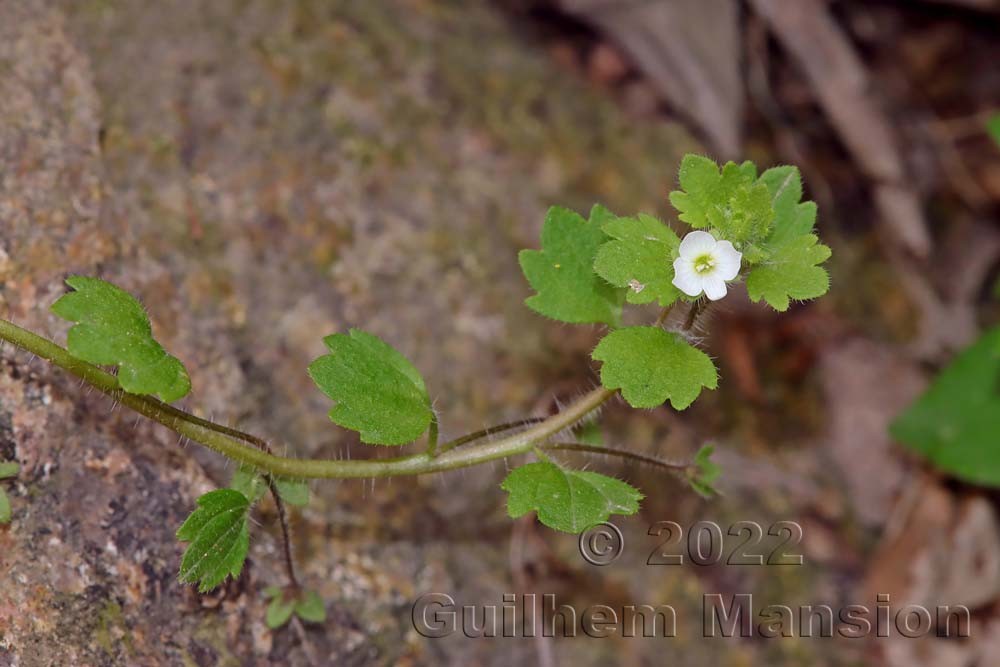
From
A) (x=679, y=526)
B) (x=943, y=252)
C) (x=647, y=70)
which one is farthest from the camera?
(x=943, y=252)

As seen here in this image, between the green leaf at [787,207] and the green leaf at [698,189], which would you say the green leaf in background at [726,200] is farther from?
the green leaf at [787,207]

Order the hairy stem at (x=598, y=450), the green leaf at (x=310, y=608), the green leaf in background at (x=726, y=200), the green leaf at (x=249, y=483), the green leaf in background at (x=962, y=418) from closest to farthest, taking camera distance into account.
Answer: the green leaf in background at (x=726, y=200) → the green leaf at (x=249, y=483) → the hairy stem at (x=598, y=450) → the green leaf at (x=310, y=608) → the green leaf in background at (x=962, y=418)

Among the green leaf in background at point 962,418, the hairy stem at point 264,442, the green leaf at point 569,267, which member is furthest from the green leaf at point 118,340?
the green leaf in background at point 962,418

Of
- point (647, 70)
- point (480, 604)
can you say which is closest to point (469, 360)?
point (480, 604)

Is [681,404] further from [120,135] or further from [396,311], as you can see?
[120,135]

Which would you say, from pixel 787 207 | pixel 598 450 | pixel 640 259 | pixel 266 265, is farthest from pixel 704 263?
pixel 266 265

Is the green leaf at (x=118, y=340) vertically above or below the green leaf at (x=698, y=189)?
below
